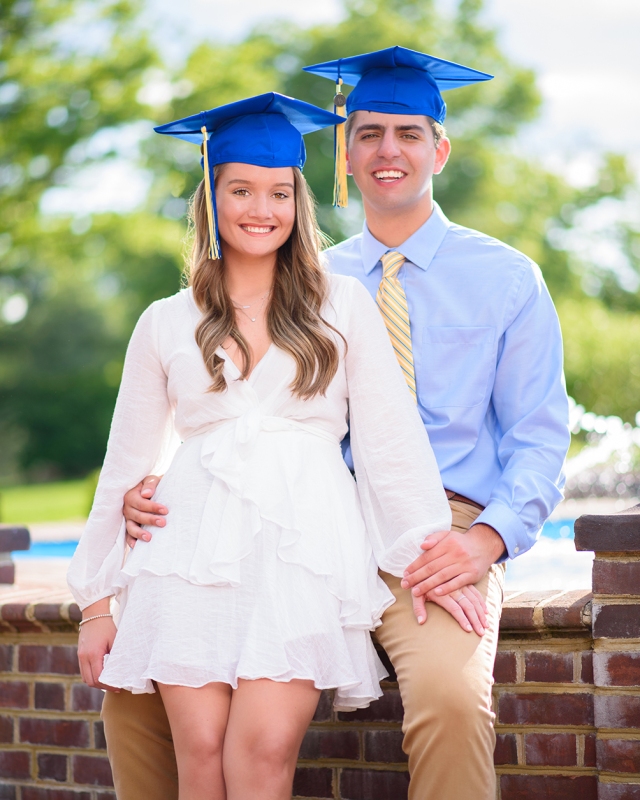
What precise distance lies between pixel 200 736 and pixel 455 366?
1.24 metres

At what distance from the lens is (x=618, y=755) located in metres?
2.40

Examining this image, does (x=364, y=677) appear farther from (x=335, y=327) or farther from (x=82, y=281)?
(x=82, y=281)

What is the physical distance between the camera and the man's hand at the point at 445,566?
2256mm

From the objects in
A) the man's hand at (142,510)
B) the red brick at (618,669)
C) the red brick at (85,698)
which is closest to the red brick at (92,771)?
the red brick at (85,698)

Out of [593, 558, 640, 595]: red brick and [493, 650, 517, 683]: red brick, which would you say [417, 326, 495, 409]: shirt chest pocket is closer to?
[593, 558, 640, 595]: red brick

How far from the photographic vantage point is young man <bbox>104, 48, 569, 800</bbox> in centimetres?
211

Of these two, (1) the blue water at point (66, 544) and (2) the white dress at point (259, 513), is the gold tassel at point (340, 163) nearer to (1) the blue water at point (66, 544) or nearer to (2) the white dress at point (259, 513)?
(2) the white dress at point (259, 513)

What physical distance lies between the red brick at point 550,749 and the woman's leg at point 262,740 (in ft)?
2.55

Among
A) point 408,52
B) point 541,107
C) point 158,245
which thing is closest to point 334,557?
point 408,52

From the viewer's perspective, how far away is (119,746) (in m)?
2.36

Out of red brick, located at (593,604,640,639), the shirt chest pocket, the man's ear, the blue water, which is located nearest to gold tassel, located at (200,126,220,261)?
the shirt chest pocket

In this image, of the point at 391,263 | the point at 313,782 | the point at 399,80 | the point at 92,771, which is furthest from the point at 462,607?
the point at 399,80

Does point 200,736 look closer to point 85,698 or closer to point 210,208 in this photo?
point 85,698

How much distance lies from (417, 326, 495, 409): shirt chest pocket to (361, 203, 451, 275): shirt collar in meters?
0.27
